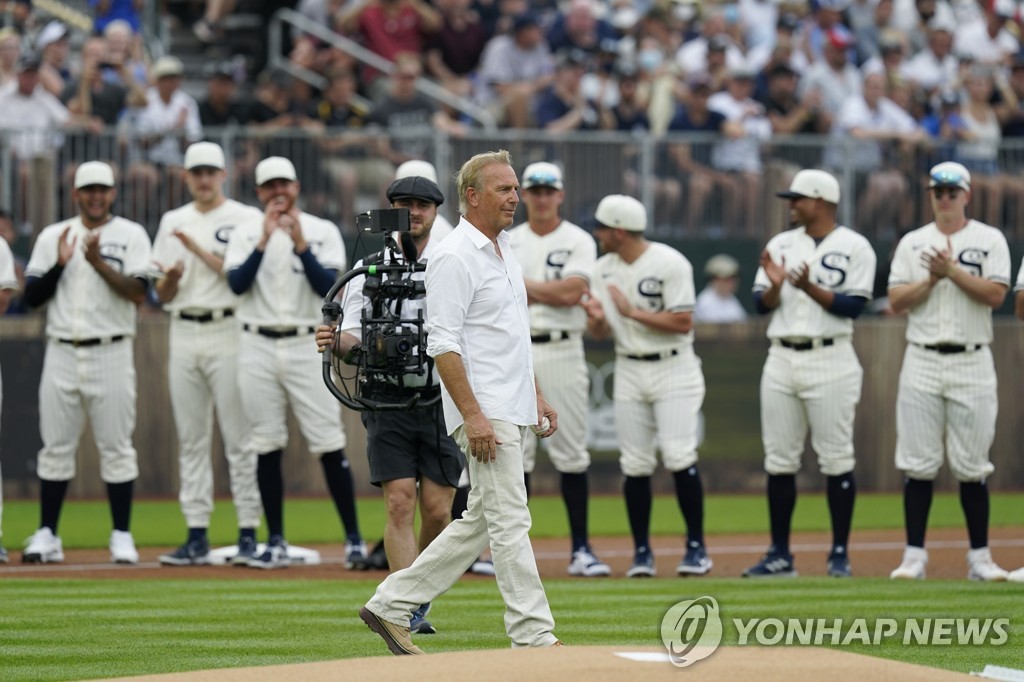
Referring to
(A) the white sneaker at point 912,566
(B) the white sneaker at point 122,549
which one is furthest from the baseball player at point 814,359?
(B) the white sneaker at point 122,549

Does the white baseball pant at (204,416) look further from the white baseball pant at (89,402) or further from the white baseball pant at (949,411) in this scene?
the white baseball pant at (949,411)

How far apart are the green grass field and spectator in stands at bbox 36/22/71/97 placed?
7.90 m

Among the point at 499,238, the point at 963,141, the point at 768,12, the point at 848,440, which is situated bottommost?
the point at 848,440

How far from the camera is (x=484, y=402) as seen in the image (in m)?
7.38

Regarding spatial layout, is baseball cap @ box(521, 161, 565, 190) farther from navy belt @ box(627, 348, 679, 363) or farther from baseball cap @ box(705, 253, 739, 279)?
baseball cap @ box(705, 253, 739, 279)

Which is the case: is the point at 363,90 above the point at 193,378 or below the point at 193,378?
above

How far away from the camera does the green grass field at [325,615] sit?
8.02m

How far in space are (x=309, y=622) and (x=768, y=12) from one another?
582 inches

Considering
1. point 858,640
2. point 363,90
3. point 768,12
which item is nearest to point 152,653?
point 858,640

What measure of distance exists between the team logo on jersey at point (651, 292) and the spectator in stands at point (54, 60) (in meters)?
8.09

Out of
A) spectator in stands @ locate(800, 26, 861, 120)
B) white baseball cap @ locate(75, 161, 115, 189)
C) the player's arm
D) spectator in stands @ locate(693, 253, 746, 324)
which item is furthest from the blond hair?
spectator in stands @ locate(800, 26, 861, 120)

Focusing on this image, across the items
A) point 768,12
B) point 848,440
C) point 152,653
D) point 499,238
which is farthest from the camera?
point 768,12

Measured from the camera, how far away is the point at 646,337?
39.0 ft

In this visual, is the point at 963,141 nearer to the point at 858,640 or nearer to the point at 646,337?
the point at 646,337
